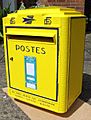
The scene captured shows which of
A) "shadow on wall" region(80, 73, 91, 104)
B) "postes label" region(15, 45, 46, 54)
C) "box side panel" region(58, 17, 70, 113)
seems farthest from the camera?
"shadow on wall" region(80, 73, 91, 104)

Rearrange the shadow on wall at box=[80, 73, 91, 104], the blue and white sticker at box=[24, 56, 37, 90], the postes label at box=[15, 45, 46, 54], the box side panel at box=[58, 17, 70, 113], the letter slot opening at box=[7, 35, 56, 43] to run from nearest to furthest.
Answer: the box side panel at box=[58, 17, 70, 113] < the letter slot opening at box=[7, 35, 56, 43] < the postes label at box=[15, 45, 46, 54] < the blue and white sticker at box=[24, 56, 37, 90] < the shadow on wall at box=[80, 73, 91, 104]

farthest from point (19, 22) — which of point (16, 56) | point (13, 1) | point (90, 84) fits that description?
point (13, 1)

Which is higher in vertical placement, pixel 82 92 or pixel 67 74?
pixel 67 74

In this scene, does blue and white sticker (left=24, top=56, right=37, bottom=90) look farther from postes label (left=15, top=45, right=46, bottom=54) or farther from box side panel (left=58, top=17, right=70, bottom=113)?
box side panel (left=58, top=17, right=70, bottom=113)

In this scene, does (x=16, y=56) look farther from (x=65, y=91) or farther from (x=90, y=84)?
(x=90, y=84)

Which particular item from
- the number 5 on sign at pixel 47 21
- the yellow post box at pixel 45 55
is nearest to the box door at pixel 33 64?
the yellow post box at pixel 45 55

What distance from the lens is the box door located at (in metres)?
3.10

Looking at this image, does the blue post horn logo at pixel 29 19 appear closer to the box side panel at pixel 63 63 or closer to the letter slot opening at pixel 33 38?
the letter slot opening at pixel 33 38

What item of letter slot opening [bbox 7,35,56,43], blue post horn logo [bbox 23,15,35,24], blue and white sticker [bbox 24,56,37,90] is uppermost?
blue post horn logo [bbox 23,15,35,24]

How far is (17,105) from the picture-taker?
362 cm

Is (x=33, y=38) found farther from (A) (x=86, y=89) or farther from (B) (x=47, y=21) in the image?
(A) (x=86, y=89)

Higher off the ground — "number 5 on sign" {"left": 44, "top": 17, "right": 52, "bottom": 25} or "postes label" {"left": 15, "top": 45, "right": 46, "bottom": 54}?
"number 5 on sign" {"left": 44, "top": 17, "right": 52, "bottom": 25}

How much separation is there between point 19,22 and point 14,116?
3.97ft

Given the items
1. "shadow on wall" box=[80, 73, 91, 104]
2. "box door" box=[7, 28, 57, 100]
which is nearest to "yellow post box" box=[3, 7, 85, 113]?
"box door" box=[7, 28, 57, 100]
